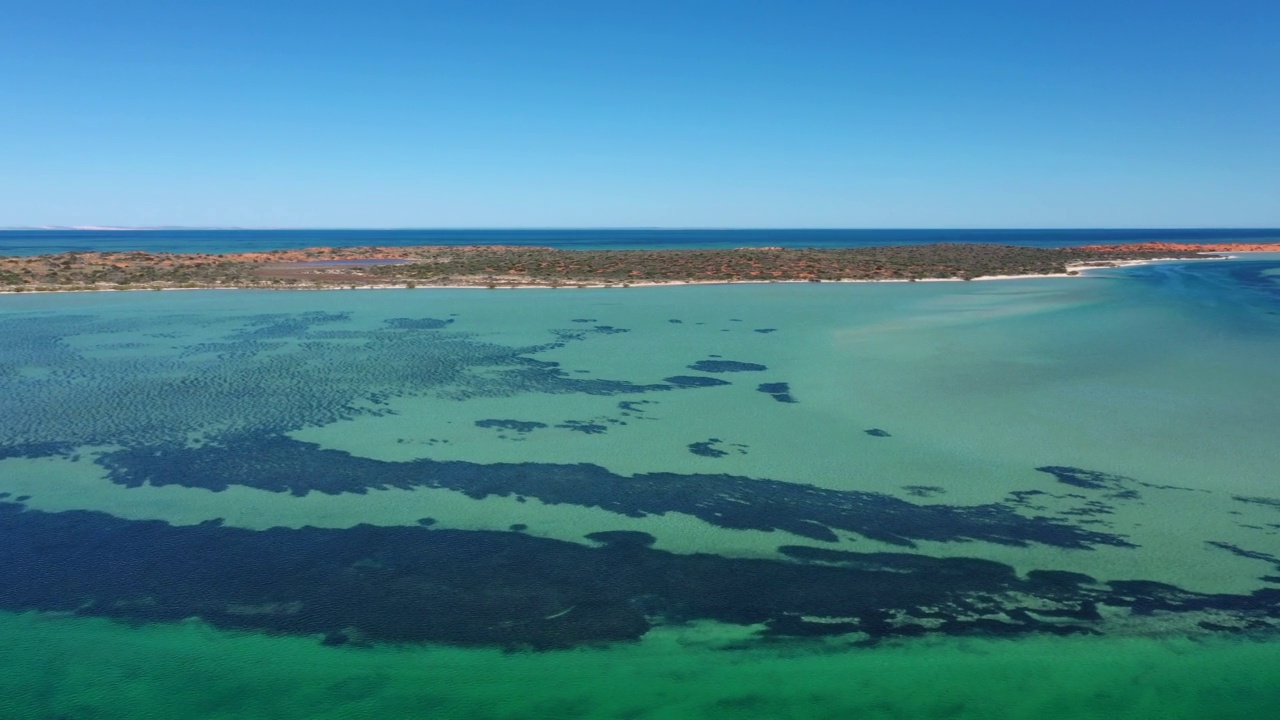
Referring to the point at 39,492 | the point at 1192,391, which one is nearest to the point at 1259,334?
the point at 1192,391

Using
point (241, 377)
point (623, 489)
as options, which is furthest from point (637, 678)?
point (241, 377)

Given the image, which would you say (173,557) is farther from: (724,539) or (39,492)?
(724,539)

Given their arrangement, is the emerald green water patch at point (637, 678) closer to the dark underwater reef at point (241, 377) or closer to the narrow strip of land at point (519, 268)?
the dark underwater reef at point (241, 377)

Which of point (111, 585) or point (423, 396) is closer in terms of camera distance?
point (111, 585)

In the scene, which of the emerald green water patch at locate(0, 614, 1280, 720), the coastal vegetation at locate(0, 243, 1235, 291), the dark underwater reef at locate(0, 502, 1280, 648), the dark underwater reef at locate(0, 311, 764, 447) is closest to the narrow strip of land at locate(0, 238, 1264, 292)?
the coastal vegetation at locate(0, 243, 1235, 291)

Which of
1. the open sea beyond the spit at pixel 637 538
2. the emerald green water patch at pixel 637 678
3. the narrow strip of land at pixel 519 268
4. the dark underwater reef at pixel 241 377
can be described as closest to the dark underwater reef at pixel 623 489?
the open sea beyond the spit at pixel 637 538

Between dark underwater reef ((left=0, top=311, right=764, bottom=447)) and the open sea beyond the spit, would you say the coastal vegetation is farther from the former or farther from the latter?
the open sea beyond the spit
